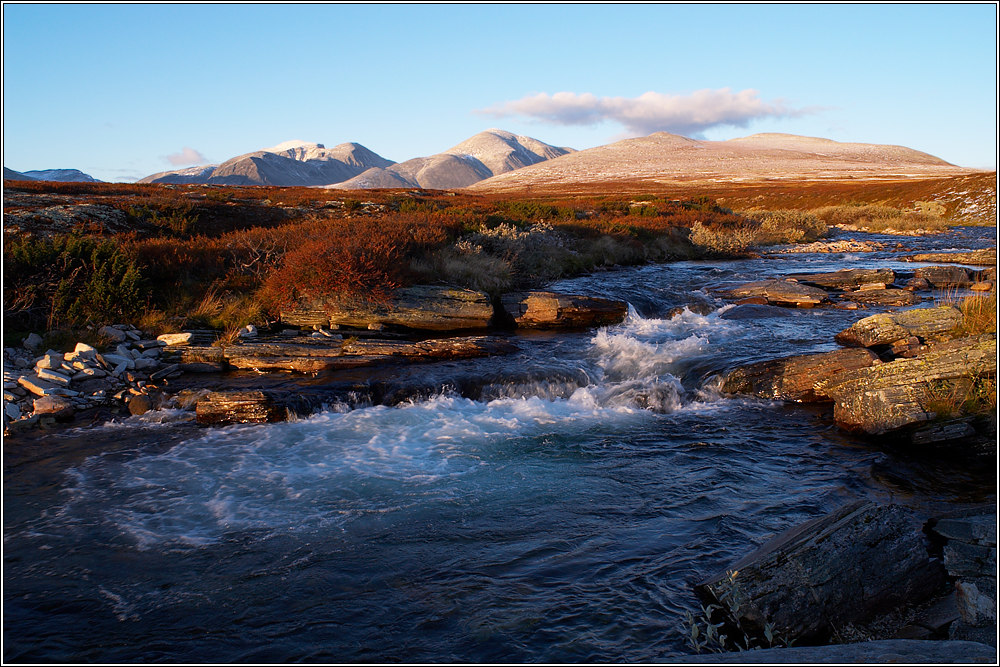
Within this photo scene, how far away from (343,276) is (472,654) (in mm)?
10111

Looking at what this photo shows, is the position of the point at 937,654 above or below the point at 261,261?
below

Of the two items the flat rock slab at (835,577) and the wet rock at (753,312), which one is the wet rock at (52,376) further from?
the wet rock at (753,312)

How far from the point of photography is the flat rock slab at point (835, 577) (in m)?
4.05

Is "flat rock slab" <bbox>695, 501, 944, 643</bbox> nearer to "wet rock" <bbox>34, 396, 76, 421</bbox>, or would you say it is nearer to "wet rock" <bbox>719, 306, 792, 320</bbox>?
"wet rock" <bbox>34, 396, 76, 421</bbox>

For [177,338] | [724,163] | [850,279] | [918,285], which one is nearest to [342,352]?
[177,338]

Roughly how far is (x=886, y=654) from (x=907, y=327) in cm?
942

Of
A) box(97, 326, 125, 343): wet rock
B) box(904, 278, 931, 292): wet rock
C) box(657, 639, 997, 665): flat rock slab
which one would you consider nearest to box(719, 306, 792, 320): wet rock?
box(904, 278, 931, 292): wet rock

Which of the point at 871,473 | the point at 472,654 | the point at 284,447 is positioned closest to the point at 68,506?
the point at 284,447

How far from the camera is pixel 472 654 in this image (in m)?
A: 4.25

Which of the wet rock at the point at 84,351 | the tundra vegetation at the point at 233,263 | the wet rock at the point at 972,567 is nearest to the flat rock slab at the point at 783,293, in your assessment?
the tundra vegetation at the point at 233,263

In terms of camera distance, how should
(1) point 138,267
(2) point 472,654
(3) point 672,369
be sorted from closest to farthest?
(2) point 472,654 < (3) point 672,369 < (1) point 138,267

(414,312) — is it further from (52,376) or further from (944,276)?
(944,276)

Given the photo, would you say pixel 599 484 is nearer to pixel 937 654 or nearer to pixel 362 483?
pixel 362 483

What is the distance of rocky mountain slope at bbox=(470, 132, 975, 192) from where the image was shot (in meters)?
103
